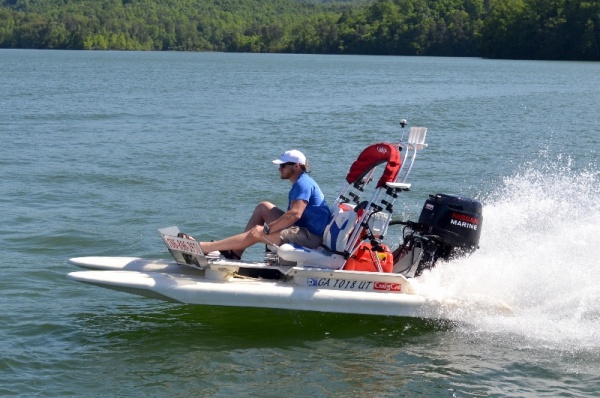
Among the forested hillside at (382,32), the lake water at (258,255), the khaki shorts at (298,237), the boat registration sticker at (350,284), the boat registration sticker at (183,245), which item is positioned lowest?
the lake water at (258,255)

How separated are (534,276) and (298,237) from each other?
2715mm

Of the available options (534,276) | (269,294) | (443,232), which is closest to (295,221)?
(269,294)

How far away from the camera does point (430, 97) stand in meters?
43.7

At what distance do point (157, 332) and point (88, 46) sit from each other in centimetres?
17011

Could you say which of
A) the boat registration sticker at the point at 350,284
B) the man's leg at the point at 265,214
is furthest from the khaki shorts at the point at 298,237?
the boat registration sticker at the point at 350,284

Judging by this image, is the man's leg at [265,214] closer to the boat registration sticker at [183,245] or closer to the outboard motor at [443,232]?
the boat registration sticker at [183,245]

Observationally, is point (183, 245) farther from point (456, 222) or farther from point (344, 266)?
point (456, 222)

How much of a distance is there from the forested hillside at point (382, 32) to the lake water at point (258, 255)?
77598mm

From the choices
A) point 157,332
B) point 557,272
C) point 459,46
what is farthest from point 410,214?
point 459,46

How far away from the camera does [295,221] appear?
33.8ft

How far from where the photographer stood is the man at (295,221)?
10.3m

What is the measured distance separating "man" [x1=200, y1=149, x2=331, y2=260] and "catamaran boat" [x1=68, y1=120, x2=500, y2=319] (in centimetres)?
15

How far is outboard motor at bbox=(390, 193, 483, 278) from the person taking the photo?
34.4 ft

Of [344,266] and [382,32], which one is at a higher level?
[382,32]
